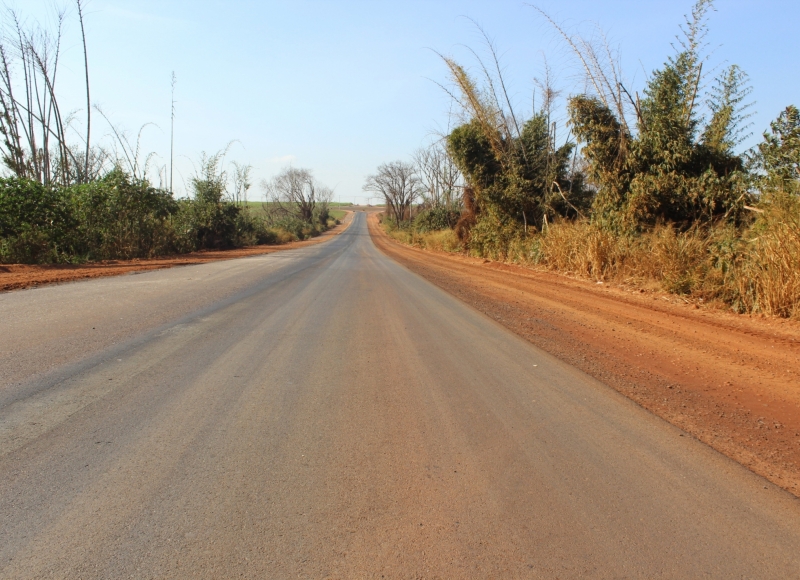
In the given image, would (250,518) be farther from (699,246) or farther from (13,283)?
(699,246)

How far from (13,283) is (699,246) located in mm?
14997

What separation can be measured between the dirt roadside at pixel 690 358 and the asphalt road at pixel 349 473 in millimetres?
366

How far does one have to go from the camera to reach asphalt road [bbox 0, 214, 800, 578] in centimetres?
271

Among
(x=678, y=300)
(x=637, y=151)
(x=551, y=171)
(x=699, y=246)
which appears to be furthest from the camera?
(x=551, y=171)

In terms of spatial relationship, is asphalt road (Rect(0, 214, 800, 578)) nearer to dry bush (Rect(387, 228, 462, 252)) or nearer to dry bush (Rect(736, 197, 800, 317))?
dry bush (Rect(736, 197, 800, 317))

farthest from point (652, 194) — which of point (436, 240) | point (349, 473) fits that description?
point (436, 240)

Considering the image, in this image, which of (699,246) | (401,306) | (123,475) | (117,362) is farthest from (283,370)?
(699,246)

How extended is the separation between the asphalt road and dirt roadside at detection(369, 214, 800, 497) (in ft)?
1.20

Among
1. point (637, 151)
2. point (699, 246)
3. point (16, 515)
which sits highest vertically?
point (637, 151)

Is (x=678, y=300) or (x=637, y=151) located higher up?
(x=637, y=151)

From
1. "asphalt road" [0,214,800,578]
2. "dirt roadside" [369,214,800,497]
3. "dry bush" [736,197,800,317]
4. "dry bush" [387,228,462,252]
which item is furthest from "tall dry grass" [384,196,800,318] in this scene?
"dry bush" [387,228,462,252]

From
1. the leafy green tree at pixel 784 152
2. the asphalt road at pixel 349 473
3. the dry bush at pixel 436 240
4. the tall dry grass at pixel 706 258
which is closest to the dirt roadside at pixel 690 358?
the asphalt road at pixel 349 473

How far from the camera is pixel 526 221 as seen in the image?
2420cm

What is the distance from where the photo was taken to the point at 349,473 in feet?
11.8
